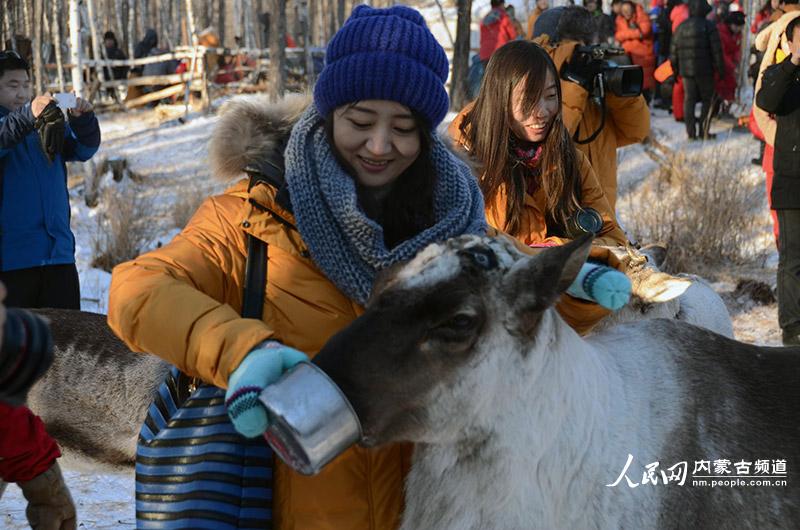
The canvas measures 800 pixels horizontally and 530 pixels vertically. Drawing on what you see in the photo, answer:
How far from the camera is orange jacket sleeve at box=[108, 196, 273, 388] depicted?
170 cm

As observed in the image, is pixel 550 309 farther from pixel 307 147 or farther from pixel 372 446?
pixel 307 147

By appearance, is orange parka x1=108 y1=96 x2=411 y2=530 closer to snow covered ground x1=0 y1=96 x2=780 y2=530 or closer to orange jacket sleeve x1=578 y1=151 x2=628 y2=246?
snow covered ground x1=0 y1=96 x2=780 y2=530

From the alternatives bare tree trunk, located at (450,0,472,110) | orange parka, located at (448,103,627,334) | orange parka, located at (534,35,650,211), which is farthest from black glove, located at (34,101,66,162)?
bare tree trunk, located at (450,0,472,110)

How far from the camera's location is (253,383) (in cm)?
159

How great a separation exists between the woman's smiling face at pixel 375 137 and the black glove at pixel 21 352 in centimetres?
89

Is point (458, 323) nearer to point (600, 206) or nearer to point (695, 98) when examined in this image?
point (600, 206)

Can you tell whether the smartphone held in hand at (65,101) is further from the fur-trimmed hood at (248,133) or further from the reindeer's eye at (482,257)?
the reindeer's eye at (482,257)

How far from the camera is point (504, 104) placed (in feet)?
12.1

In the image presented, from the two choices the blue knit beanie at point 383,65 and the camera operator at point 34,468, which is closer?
the blue knit beanie at point 383,65

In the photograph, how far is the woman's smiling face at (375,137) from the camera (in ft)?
7.08

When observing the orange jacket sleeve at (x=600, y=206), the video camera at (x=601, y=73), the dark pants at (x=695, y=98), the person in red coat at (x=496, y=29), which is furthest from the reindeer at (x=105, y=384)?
the person in red coat at (x=496, y=29)

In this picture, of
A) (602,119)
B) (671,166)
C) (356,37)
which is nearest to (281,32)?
(671,166)

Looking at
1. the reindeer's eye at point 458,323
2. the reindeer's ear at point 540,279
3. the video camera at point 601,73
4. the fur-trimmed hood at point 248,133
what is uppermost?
the fur-trimmed hood at point 248,133

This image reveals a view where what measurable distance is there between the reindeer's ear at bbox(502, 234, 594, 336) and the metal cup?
474mm
